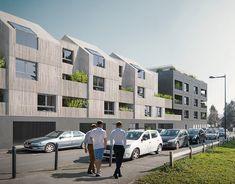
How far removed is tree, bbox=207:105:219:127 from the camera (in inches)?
4697

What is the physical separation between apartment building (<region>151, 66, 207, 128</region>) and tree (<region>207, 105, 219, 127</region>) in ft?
183

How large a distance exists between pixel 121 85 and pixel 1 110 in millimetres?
21166

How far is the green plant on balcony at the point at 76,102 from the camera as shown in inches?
1160

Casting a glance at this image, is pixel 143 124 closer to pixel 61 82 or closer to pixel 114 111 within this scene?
pixel 114 111

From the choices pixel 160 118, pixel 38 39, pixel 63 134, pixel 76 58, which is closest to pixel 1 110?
pixel 63 134

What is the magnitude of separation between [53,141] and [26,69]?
7.74m

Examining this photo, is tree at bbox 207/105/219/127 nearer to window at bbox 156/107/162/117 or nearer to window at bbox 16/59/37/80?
window at bbox 156/107/162/117

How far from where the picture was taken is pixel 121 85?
41156 millimetres

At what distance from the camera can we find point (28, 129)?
956 inches

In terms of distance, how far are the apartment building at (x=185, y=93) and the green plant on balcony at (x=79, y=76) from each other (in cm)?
2437

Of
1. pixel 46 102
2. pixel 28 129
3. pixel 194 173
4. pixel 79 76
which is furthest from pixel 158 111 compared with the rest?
pixel 194 173

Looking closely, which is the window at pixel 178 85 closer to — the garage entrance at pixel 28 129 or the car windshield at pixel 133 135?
the garage entrance at pixel 28 129

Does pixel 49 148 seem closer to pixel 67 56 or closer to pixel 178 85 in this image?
pixel 67 56

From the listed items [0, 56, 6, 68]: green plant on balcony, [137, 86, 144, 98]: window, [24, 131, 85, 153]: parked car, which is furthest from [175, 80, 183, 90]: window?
[0, 56, 6, 68]: green plant on balcony
